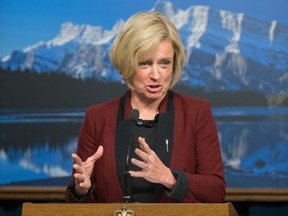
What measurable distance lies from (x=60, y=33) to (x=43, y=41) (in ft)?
0.32

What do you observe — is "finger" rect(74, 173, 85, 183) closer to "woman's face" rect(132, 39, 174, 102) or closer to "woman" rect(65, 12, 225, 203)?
"woman" rect(65, 12, 225, 203)

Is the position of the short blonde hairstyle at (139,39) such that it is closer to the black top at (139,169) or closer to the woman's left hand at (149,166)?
the black top at (139,169)

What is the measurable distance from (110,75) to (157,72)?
4.49ft

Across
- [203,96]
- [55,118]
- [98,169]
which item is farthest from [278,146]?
[98,169]

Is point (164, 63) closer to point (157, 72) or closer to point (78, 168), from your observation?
point (157, 72)

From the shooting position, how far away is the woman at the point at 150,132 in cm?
202

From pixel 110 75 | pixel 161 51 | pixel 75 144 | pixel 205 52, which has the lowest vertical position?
pixel 75 144

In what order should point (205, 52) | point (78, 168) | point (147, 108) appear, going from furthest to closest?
point (205, 52), point (147, 108), point (78, 168)

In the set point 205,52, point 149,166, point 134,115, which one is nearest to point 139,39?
point 134,115

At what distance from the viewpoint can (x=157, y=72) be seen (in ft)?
6.76

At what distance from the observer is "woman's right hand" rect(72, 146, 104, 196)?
192 centimetres

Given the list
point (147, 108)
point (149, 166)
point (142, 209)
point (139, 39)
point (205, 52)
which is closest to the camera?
point (142, 209)

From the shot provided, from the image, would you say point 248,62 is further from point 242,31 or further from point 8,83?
point 8,83

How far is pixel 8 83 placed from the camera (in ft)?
11.3
